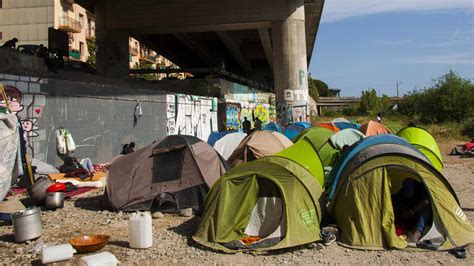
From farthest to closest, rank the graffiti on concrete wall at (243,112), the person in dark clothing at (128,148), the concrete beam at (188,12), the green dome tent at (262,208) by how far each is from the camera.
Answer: the graffiti on concrete wall at (243,112) → the concrete beam at (188,12) → the person in dark clothing at (128,148) → the green dome tent at (262,208)

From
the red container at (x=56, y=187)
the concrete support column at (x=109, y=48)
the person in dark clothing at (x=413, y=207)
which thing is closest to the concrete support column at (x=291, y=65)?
the concrete support column at (x=109, y=48)

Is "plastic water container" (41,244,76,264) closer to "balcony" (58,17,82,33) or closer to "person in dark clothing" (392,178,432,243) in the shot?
"person in dark clothing" (392,178,432,243)

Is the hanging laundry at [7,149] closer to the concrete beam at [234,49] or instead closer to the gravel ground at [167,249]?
the gravel ground at [167,249]

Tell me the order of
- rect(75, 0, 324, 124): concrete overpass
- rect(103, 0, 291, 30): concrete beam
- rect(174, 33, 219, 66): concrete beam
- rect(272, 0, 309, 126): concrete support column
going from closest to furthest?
rect(272, 0, 309, 126): concrete support column
rect(75, 0, 324, 124): concrete overpass
rect(103, 0, 291, 30): concrete beam
rect(174, 33, 219, 66): concrete beam

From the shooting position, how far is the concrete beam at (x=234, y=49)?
108 ft

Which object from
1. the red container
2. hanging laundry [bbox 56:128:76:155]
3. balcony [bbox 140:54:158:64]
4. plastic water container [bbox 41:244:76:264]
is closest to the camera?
plastic water container [bbox 41:244:76:264]

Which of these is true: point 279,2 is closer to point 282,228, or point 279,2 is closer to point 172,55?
point 282,228

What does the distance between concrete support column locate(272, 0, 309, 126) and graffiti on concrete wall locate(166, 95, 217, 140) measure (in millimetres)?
3815

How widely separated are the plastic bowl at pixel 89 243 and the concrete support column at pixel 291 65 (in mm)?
18471

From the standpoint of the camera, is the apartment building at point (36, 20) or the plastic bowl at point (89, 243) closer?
the plastic bowl at point (89, 243)

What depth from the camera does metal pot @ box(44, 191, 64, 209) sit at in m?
8.41

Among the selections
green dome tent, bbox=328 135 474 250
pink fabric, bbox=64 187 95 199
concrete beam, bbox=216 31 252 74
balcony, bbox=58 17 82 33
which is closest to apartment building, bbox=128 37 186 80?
balcony, bbox=58 17 82 33

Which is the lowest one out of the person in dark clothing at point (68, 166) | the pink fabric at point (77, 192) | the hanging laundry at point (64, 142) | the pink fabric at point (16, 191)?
the pink fabric at point (77, 192)

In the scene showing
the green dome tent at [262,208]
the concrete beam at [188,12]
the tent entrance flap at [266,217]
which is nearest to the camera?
the green dome tent at [262,208]
